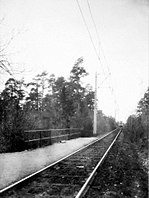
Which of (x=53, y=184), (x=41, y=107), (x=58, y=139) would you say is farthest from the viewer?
(x=41, y=107)

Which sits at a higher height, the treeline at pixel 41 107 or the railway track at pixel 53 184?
the treeline at pixel 41 107

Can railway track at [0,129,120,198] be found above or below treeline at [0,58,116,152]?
below

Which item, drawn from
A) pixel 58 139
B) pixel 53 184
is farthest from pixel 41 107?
pixel 53 184

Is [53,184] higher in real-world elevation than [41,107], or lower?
lower

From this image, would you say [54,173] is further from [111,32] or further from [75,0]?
[111,32]

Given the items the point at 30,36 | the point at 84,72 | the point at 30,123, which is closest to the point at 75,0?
the point at 30,36

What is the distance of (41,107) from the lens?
59094 mm

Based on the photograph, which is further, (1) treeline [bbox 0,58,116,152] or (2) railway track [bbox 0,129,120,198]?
(1) treeline [bbox 0,58,116,152]

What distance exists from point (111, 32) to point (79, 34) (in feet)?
6.51

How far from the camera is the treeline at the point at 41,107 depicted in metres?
12.7

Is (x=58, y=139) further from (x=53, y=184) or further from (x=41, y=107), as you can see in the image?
Result: (x=41, y=107)

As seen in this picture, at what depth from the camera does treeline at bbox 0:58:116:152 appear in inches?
501

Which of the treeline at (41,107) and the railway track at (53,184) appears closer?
the railway track at (53,184)

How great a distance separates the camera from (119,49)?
1563 centimetres
